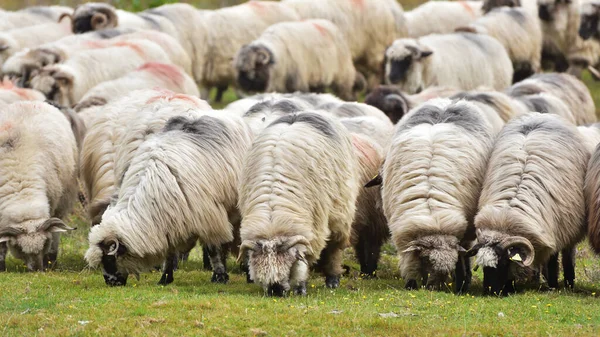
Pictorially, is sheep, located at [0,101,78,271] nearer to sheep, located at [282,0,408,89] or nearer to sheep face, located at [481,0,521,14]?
sheep, located at [282,0,408,89]

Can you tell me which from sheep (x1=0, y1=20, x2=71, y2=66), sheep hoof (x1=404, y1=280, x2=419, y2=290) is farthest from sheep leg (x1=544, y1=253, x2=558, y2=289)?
sheep (x1=0, y1=20, x2=71, y2=66)

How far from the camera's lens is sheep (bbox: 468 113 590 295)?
10570mm

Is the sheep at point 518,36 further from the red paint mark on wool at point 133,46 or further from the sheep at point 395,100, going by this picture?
the red paint mark on wool at point 133,46

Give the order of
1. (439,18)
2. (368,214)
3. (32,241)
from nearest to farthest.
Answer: (32,241) → (368,214) → (439,18)

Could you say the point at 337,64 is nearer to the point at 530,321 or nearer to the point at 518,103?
the point at 518,103

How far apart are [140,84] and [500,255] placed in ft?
26.9

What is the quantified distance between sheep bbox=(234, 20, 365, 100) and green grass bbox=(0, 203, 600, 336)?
445 inches

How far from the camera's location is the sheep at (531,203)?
34.7 feet

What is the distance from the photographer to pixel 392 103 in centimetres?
1784

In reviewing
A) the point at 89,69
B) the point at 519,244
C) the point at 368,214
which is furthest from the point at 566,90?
the point at 519,244

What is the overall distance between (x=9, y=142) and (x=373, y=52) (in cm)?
1454

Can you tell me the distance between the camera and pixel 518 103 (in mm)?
16359

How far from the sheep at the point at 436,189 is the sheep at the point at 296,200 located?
1.93ft

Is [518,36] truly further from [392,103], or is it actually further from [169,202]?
[169,202]
